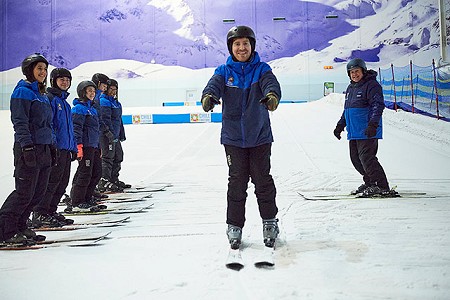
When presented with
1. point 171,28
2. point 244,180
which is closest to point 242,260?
point 244,180

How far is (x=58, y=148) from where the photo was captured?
3.41 metres

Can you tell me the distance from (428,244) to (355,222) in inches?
26.0

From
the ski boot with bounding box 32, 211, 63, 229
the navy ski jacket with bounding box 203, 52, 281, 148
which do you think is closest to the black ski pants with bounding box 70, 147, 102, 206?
the ski boot with bounding box 32, 211, 63, 229

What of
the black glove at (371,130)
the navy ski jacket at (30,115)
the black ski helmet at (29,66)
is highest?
the black ski helmet at (29,66)

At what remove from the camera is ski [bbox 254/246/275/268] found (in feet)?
6.92

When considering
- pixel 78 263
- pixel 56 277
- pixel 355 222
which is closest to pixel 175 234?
pixel 78 263

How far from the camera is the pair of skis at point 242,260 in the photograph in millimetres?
2101

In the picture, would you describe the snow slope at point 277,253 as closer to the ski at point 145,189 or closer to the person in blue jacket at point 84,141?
the ski at point 145,189

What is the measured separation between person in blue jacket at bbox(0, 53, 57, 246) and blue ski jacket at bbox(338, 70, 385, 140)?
282 centimetres

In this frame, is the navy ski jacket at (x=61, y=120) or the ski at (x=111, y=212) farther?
the ski at (x=111, y=212)

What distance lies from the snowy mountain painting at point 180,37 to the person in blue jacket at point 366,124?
13.0 metres

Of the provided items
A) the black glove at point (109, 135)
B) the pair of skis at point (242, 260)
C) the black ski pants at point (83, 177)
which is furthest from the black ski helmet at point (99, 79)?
the pair of skis at point (242, 260)

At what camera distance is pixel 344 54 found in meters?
17.2

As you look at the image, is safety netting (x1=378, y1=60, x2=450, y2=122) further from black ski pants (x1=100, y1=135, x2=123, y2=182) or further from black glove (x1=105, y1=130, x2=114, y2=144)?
black glove (x1=105, y1=130, x2=114, y2=144)
